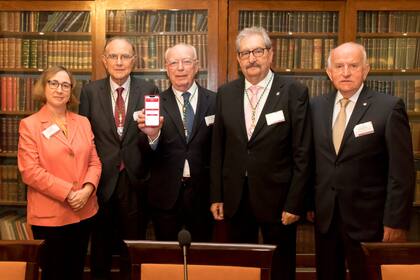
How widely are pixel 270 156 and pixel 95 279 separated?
1403 millimetres

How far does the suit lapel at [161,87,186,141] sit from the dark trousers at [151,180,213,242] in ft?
1.08

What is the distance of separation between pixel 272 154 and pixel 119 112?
39.8 inches

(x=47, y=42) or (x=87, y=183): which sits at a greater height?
(x=47, y=42)

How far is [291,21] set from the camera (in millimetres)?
4016

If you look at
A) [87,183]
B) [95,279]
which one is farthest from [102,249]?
[87,183]

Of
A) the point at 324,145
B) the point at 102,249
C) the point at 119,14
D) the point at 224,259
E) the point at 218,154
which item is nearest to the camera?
the point at 224,259

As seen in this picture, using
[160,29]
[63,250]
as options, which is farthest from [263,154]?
[160,29]

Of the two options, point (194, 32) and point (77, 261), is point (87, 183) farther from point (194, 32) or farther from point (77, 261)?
point (194, 32)

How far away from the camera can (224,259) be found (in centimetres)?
157

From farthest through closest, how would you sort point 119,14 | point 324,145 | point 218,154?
1. point 119,14
2. point 218,154
3. point 324,145

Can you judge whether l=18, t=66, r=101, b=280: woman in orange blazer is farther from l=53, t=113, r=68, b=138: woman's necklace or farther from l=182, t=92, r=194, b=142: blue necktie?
l=182, t=92, r=194, b=142: blue necktie

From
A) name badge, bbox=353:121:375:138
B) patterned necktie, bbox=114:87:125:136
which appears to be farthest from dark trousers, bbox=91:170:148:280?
name badge, bbox=353:121:375:138

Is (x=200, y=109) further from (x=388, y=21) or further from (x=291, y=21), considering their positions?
(x=388, y=21)

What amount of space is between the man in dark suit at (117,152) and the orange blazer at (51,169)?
5.7 inches
